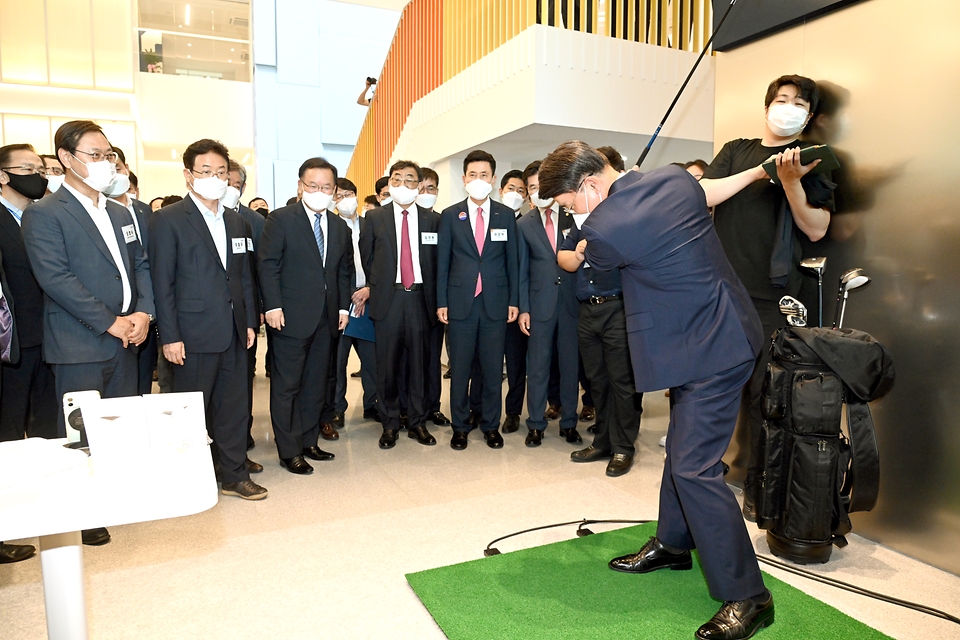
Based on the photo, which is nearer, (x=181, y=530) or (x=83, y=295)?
(x=83, y=295)

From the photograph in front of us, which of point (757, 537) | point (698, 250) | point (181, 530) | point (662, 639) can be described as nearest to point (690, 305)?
point (698, 250)

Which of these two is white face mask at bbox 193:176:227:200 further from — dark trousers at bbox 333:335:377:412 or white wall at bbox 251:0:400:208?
white wall at bbox 251:0:400:208

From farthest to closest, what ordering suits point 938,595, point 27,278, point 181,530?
point 27,278 < point 181,530 < point 938,595

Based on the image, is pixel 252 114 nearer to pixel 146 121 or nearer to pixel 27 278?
pixel 146 121

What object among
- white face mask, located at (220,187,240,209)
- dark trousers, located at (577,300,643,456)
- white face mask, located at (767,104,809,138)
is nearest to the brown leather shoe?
white face mask, located at (220,187,240,209)

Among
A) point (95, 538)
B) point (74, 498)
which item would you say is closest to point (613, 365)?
point (95, 538)

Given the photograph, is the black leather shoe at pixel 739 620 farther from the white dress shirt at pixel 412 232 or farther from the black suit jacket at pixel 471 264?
the white dress shirt at pixel 412 232

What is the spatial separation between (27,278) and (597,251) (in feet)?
8.65

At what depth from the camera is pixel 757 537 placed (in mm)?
2869

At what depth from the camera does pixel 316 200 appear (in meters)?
3.71

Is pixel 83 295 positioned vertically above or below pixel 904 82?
below

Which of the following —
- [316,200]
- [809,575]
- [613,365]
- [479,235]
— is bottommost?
[809,575]

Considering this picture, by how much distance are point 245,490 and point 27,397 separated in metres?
1.07

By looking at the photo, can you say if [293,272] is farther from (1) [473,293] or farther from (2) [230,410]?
(1) [473,293]
